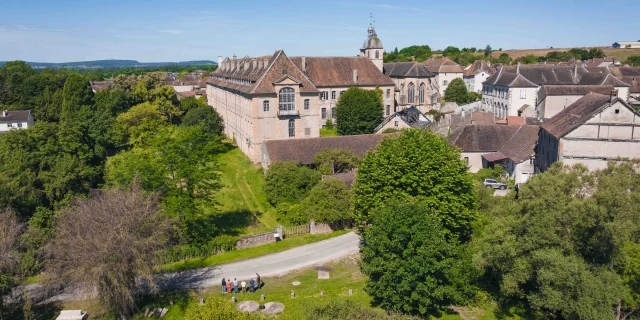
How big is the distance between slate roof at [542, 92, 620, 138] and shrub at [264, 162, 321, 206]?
19050 mm

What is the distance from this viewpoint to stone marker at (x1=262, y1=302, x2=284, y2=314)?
21.8 meters

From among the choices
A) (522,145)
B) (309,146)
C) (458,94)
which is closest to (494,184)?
(522,145)

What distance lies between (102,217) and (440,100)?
73367 millimetres

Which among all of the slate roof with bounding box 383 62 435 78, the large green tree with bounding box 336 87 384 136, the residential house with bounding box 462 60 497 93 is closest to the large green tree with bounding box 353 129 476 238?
the large green tree with bounding box 336 87 384 136

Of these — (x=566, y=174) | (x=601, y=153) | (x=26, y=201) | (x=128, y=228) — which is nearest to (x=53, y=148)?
(x=26, y=201)

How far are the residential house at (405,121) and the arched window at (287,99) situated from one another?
39.3 feet

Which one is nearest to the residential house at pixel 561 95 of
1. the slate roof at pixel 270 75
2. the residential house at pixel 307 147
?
the residential house at pixel 307 147

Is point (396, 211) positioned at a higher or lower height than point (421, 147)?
lower

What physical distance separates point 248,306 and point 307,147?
80.2ft

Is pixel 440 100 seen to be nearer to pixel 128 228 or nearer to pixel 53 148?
pixel 53 148

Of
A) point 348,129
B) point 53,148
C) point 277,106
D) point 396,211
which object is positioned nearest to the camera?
point 396,211

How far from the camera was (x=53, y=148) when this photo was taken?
124 ft

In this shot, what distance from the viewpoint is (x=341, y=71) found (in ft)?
215

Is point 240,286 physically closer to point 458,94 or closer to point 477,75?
point 458,94
